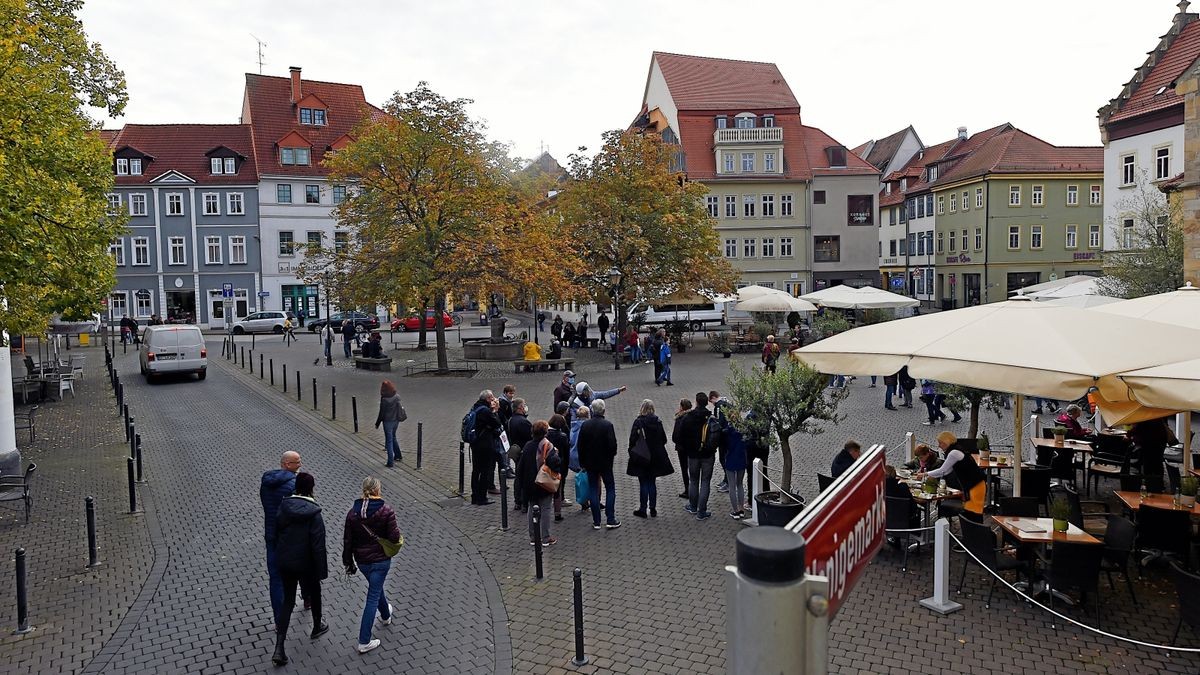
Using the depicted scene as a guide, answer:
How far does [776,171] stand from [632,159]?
22471 mm

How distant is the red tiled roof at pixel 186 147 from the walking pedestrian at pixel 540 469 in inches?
2114

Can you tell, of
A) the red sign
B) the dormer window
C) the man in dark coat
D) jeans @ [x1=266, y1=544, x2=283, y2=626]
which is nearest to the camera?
the red sign

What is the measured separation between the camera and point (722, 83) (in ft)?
191

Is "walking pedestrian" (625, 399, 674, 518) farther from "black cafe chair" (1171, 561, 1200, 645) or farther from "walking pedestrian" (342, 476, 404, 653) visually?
"black cafe chair" (1171, 561, 1200, 645)

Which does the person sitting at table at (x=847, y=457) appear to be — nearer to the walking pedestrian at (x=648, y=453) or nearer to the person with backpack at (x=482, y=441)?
the walking pedestrian at (x=648, y=453)

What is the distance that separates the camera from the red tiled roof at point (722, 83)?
186 ft

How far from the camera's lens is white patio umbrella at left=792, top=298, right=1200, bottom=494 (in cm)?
809

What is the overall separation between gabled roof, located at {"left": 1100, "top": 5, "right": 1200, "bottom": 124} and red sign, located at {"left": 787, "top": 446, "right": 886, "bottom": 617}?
38541 millimetres

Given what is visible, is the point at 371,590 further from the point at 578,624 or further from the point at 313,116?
the point at 313,116

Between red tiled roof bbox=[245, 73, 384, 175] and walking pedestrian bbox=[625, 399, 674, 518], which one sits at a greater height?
red tiled roof bbox=[245, 73, 384, 175]

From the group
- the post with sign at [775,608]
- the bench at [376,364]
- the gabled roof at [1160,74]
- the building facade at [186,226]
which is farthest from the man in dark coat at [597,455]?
the building facade at [186,226]

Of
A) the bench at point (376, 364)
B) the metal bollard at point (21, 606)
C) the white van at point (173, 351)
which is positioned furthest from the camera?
the bench at point (376, 364)

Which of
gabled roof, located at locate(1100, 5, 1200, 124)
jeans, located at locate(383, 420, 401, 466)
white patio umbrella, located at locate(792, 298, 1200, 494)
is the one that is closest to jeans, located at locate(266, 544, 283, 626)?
white patio umbrella, located at locate(792, 298, 1200, 494)

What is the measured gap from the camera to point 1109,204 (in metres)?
36.9
